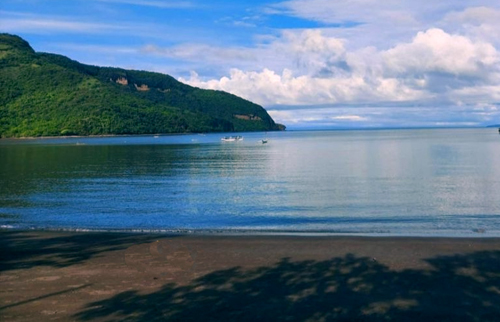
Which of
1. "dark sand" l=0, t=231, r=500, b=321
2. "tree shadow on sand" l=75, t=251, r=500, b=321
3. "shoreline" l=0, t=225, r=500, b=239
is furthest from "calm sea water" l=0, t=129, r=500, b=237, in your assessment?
"tree shadow on sand" l=75, t=251, r=500, b=321

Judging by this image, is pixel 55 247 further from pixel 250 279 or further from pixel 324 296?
pixel 324 296

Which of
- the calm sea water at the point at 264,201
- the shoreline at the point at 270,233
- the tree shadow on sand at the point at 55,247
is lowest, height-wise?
the calm sea water at the point at 264,201

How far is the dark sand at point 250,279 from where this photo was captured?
30.9 ft

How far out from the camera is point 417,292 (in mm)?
10516

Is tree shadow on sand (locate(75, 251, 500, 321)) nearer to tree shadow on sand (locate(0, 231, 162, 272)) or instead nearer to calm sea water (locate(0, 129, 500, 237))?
tree shadow on sand (locate(0, 231, 162, 272))

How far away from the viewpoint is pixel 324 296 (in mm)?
10273

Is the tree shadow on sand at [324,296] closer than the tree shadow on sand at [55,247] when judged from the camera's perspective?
Yes

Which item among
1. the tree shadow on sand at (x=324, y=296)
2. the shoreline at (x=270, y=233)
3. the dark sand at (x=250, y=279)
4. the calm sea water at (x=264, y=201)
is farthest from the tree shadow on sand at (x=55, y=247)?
the tree shadow on sand at (x=324, y=296)

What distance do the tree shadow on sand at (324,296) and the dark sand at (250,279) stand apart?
2 centimetres

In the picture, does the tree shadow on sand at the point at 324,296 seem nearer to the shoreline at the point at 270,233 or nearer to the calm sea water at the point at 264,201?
the shoreline at the point at 270,233

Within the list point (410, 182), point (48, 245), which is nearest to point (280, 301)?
point (48, 245)

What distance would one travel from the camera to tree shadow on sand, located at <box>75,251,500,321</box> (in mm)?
9242

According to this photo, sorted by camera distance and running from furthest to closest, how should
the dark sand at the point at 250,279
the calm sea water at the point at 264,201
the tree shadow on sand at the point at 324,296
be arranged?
1. the calm sea water at the point at 264,201
2. the dark sand at the point at 250,279
3. the tree shadow on sand at the point at 324,296

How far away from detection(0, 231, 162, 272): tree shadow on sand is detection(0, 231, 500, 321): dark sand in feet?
0.10
